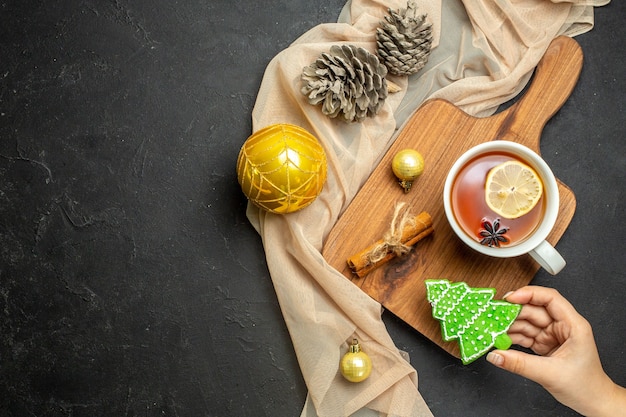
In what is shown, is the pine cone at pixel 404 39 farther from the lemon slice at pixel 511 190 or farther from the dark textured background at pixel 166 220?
the lemon slice at pixel 511 190

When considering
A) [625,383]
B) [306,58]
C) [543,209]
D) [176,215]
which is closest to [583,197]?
[543,209]

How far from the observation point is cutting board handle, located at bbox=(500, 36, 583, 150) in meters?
1.08

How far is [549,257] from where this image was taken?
0.98 meters

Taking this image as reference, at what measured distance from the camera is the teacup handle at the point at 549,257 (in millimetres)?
977

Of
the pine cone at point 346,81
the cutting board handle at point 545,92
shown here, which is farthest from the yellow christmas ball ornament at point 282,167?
the cutting board handle at point 545,92

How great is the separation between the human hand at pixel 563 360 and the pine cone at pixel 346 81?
1.25 feet

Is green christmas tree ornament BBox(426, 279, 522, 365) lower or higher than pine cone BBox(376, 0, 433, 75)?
lower

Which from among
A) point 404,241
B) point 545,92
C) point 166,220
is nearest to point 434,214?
point 404,241

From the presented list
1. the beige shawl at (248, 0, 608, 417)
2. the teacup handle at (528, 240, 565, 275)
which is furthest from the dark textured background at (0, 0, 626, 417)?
the teacup handle at (528, 240, 565, 275)

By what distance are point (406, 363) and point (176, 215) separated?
46 cm

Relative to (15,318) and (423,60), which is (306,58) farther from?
(15,318)

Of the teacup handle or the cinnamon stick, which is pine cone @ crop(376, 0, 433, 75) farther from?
the teacup handle

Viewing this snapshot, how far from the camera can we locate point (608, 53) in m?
1.15

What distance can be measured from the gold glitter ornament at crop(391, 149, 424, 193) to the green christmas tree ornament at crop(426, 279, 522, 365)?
0.55 feet
